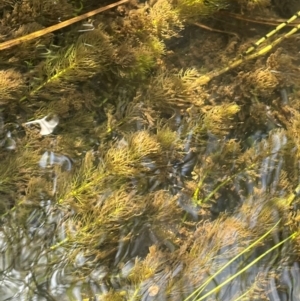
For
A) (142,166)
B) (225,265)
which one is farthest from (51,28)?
(225,265)

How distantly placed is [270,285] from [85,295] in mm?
618

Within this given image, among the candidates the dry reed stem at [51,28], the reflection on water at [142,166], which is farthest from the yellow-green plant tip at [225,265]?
the dry reed stem at [51,28]

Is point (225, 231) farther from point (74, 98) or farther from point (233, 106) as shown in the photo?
point (74, 98)

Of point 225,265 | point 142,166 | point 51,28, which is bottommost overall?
point 225,265

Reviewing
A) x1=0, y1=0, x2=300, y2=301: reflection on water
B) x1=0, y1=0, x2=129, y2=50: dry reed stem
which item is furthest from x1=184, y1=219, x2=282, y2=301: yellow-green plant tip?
x1=0, y1=0, x2=129, y2=50: dry reed stem

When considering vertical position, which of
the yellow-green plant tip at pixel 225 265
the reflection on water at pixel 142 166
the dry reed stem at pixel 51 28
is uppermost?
the dry reed stem at pixel 51 28

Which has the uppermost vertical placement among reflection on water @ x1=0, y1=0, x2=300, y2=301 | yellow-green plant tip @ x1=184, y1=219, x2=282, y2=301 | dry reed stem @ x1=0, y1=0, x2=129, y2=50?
dry reed stem @ x1=0, y1=0, x2=129, y2=50

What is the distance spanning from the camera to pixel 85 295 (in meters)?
1.57

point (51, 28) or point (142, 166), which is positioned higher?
point (51, 28)

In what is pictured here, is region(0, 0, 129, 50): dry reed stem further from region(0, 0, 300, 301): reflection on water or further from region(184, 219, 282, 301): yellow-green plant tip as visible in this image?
region(184, 219, 282, 301): yellow-green plant tip

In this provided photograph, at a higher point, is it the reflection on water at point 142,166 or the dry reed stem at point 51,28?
the dry reed stem at point 51,28

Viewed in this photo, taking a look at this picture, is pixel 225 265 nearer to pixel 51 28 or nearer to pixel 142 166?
pixel 142 166

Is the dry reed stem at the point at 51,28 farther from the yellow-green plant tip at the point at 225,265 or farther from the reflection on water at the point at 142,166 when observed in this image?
the yellow-green plant tip at the point at 225,265

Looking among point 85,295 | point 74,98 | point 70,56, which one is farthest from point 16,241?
point 70,56
